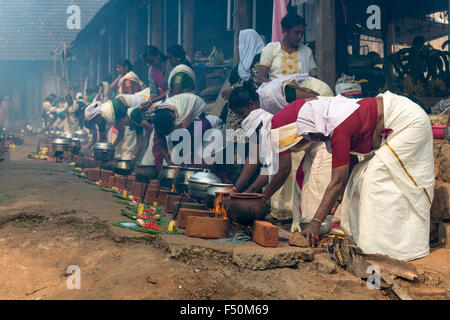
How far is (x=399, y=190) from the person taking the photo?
11.6ft

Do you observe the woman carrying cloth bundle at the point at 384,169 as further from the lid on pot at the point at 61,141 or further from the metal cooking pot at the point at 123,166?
the lid on pot at the point at 61,141

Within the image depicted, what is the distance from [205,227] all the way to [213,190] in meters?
0.64

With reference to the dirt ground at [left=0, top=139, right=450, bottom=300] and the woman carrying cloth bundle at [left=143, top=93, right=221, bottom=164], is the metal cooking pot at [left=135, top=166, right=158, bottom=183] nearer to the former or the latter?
the woman carrying cloth bundle at [left=143, top=93, right=221, bottom=164]

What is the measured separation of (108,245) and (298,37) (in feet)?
11.8

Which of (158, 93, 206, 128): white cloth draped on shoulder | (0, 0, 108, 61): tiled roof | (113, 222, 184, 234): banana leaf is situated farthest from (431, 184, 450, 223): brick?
(0, 0, 108, 61): tiled roof

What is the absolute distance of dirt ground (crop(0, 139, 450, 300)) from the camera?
2.85 m

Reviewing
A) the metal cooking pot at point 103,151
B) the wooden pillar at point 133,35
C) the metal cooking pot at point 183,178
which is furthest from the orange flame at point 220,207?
the wooden pillar at point 133,35

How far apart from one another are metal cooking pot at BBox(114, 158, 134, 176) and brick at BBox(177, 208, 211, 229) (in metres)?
3.05

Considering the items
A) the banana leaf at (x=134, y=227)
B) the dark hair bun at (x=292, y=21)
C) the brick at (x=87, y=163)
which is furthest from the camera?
the brick at (x=87, y=163)

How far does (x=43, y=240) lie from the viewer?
3.76m

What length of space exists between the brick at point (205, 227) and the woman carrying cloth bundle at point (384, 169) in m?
0.75

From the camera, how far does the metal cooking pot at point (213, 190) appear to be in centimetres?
427

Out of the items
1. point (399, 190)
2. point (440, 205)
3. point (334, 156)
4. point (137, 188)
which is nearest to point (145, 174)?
point (137, 188)

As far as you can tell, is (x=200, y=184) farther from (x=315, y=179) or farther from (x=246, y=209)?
(x=315, y=179)
